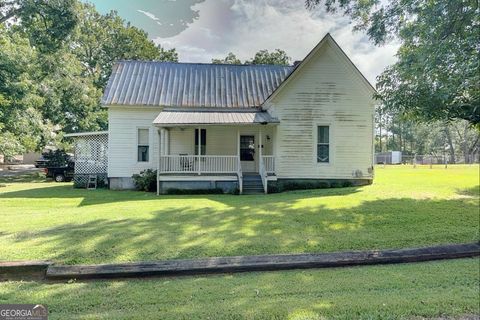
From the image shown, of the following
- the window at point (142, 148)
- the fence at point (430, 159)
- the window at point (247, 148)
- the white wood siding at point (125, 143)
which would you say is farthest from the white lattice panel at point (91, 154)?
the fence at point (430, 159)

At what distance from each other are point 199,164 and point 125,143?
4.60 m

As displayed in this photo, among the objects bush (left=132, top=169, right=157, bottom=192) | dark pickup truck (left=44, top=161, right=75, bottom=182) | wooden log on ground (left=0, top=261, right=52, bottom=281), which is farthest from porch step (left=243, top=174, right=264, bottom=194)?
dark pickup truck (left=44, top=161, right=75, bottom=182)

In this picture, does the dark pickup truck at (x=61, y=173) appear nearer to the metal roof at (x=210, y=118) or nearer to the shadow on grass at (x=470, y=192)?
the metal roof at (x=210, y=118)

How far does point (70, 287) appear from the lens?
448 centimetres

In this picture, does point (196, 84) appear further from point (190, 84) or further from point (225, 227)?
point (225, 227)

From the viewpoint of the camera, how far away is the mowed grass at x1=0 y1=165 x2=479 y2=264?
19.5 ft

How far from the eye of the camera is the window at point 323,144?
15781 mm

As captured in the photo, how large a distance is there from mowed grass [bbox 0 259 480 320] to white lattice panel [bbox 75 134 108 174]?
1472 centimetres

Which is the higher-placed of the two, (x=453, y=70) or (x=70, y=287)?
(x=453, y=70)

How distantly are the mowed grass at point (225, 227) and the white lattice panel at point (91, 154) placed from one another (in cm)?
703

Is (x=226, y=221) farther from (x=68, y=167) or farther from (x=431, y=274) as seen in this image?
(x=68, y=167)

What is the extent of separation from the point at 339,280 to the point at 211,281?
187cm

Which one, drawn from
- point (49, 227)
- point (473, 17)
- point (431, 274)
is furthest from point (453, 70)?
point (49, 227)

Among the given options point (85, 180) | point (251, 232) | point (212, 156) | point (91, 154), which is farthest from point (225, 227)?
point (91, 154)
